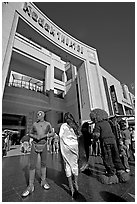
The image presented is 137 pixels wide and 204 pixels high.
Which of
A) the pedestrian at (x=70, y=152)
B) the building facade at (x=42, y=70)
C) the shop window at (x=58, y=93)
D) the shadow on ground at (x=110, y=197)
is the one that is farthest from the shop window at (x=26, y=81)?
the shadow on ground at (x=110, y=197)

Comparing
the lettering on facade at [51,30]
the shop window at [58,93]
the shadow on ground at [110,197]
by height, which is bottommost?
the shadow on ground at [110,197]

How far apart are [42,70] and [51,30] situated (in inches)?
222

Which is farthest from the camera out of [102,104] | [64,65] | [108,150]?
[64,65]

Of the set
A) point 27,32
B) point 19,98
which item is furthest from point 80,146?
point 19,98

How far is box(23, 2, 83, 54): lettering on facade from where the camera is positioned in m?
6.49

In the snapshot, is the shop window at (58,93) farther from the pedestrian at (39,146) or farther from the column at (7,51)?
the pedestrian at (39,146)

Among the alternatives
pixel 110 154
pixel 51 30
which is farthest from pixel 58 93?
pixel 110 154

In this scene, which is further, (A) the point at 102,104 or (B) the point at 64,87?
(B) the point at 64,87

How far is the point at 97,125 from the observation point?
8.16 feet

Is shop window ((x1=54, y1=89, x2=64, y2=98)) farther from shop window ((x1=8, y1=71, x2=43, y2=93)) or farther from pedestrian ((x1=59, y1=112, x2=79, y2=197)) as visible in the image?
pedestrian ((x1=59, y1=112, x2=79, y2=197))

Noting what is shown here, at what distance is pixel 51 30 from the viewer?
25.0ft

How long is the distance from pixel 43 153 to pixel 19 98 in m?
8.79

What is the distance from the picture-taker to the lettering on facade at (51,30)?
255 inches

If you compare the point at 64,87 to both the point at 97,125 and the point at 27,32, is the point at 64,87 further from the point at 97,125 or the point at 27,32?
the point at 97,125
